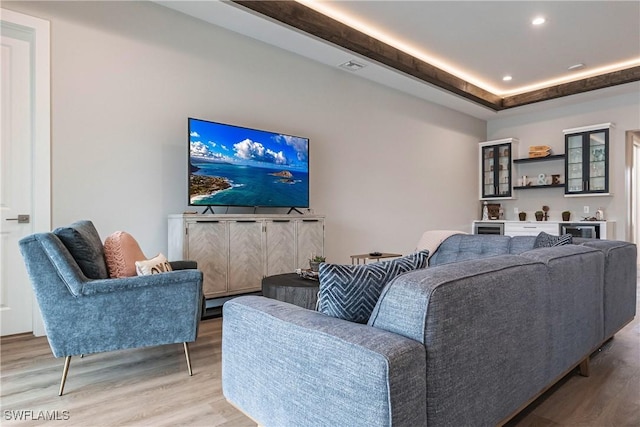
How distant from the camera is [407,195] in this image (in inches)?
229

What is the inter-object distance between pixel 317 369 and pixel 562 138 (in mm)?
6887

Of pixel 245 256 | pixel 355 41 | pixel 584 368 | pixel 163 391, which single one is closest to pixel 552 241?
pixel 584 368

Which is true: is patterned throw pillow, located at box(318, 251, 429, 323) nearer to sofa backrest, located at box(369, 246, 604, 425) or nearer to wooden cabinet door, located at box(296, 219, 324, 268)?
sofa backrest, located at box(369, 246, 604, 425)

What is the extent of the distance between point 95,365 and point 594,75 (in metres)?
6.95

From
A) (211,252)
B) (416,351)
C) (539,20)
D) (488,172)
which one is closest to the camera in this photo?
(416,351)

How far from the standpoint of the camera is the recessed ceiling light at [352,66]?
4.55 meters

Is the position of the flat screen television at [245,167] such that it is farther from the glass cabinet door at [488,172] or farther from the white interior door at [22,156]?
the glass cabinet door at [488,172]

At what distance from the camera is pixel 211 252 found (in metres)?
3.33

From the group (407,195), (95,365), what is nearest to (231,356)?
(95,365)

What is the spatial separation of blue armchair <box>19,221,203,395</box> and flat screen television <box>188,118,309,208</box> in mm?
1329

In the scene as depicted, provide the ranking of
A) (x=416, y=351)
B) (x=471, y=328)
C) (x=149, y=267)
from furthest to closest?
1. (x=149, y=267)
2. (x=471, y=328)
3. (x=416, y=351)

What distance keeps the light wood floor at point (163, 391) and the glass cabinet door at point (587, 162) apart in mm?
3951

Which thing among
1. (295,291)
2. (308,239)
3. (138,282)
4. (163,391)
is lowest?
(163,391)

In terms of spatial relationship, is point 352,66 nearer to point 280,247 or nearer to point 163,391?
point 280,247
